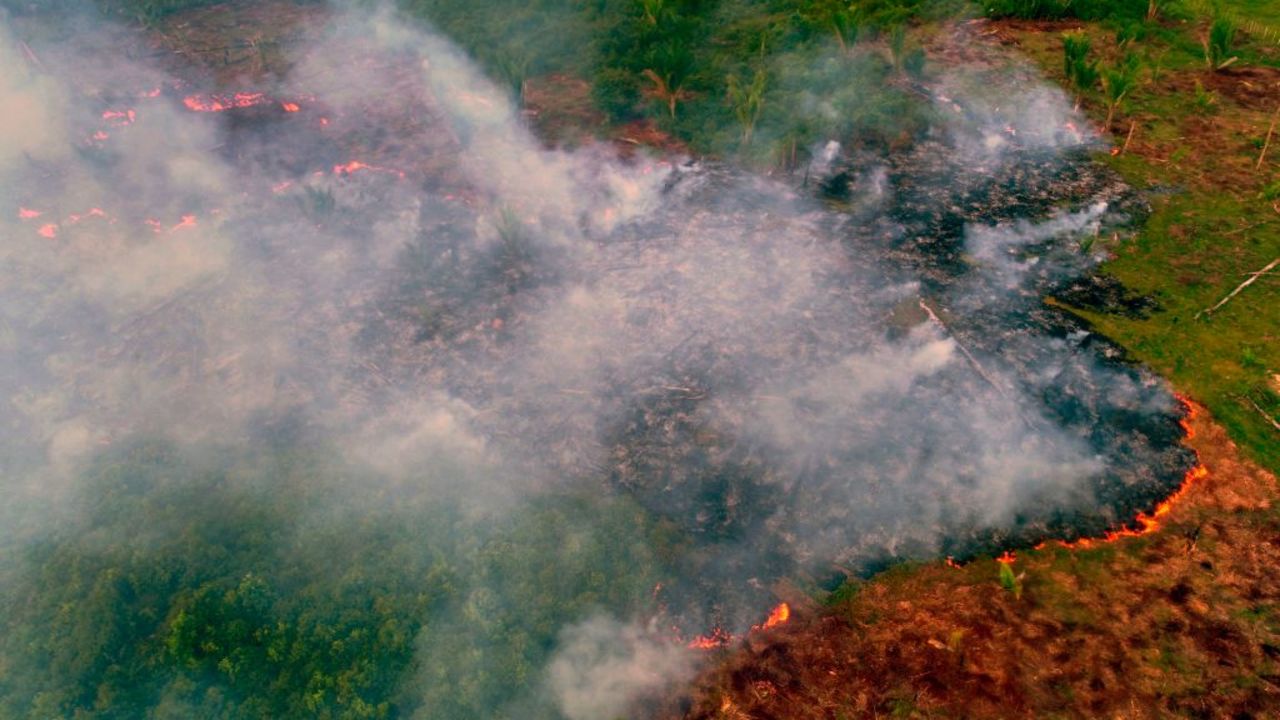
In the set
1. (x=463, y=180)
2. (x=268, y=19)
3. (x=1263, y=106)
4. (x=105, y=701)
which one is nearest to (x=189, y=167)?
(x=463, y=180)

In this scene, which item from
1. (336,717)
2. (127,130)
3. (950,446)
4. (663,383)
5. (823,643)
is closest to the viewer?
(336,717)

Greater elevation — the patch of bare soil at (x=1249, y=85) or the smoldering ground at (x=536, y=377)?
the patch of bare soil at (x=1249, y=85)

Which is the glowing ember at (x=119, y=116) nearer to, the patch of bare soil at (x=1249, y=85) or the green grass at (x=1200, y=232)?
the green grass at (x=1200, y=232)

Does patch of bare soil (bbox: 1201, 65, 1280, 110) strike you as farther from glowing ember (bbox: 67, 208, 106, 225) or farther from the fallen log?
glowing ember (bbox: 67, 208, 106, 225)

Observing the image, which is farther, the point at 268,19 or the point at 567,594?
the point at 268,19

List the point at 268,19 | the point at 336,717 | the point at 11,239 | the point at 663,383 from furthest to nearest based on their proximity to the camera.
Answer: the point at 268,19, the point at 11,239, the point at 663,383, the point at 336,717

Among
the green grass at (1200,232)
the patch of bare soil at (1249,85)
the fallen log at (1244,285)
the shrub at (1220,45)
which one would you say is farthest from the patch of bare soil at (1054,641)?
the shrub at (1220,45)

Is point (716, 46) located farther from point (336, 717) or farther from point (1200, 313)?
point (336, 717)

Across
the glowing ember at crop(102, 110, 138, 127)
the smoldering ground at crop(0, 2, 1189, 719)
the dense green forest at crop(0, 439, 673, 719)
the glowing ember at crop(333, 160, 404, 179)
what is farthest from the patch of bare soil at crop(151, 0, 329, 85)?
the dense green forest at crop(0, 439, 673, 719)
